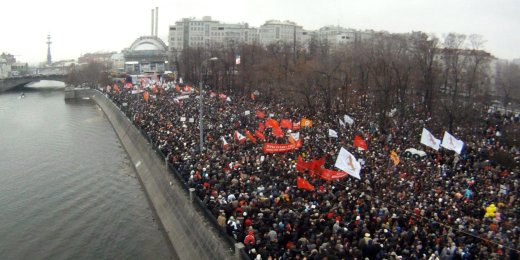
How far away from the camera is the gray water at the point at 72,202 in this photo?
20969 millimetres

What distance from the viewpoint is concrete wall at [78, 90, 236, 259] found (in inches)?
658

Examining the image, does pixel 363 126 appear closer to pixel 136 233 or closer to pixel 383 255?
pixel 136 233

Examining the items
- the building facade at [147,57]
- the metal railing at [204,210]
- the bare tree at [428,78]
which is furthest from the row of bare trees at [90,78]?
the metal railing at [204,210]

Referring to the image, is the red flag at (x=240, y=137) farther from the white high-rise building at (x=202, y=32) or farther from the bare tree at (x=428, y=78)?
the white high-rise building at (x=202, y=32)

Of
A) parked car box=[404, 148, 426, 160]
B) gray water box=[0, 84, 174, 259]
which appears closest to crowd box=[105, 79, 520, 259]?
parked car box=[404, 148, 426, 160]

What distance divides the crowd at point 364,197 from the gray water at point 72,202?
378cm

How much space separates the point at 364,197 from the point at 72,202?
60.1 feet

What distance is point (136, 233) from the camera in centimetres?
2275

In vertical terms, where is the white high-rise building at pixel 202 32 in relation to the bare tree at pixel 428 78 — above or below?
above

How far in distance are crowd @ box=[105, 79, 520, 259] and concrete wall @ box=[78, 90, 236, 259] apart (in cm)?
70

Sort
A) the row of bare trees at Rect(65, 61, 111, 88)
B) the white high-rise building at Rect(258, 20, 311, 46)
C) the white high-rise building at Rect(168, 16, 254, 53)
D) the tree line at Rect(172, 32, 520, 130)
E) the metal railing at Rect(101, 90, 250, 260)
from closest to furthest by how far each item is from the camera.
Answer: the metal railing at Rect(101, 90, 250, 260) < the tree line at Rect(172, 32, 520, 130) < the row of bare trees at Rect(65, 61, 111, 88) < the white high-rise building at Rect(168, 16, 254, 53) < the white high-rise building at Rect(258, 20, 311, 46)

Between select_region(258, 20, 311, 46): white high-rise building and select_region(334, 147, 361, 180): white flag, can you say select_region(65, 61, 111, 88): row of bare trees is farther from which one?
select_region(334, 147, 361, 180): white flag

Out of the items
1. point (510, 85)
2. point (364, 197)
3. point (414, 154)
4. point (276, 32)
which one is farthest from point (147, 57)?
point (364, 197)

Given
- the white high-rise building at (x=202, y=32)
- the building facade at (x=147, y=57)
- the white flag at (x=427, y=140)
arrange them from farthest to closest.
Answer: the white high-rise building at (x=202, y=32) → the building facade at (x=147, y=57) → the white flag at (x=427, y=140)
